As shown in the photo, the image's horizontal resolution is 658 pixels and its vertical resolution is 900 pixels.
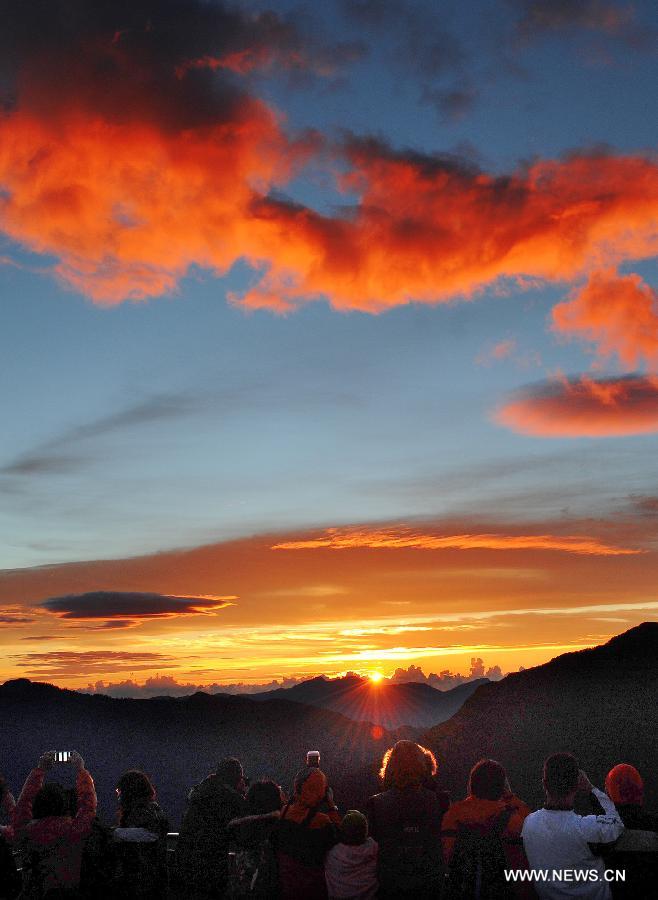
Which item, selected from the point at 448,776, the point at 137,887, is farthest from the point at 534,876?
the point at 448,776

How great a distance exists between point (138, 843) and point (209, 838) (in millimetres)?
589

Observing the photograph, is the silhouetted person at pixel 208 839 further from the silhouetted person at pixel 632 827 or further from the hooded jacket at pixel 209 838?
the silhouetted person at pixel 632 827

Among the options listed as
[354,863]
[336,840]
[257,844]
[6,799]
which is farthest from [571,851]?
[6,799]

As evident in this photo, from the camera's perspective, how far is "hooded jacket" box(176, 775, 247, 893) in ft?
22.0

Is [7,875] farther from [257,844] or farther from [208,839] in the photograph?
[257,844]

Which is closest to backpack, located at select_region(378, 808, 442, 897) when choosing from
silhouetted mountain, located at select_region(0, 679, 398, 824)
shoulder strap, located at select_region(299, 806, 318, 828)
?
shoulder strap, located at select_region(299, 806, 318, 828)

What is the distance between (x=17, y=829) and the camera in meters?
6.50

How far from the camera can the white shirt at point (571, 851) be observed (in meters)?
5.07

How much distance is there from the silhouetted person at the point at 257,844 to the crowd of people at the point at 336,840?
11 millimetres

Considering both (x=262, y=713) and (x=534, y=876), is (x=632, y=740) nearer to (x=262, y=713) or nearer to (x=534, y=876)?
(x=262, y=713)

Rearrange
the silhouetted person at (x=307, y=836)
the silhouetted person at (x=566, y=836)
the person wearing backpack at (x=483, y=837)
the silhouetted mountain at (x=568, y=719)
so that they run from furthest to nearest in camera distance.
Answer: the silhouetted mountain at (x=568, y=719) < the silhouetted person at (x=307, y=836) < the person wearing backpack at (x=483, y=837) < the silhouetted person at (x=566, y=836)

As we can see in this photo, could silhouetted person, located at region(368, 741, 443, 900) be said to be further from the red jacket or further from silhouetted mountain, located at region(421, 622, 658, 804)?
silhouetted mountain, located at region(421, 622, 658, 804)

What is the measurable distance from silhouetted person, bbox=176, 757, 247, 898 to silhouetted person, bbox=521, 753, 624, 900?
8.30ft

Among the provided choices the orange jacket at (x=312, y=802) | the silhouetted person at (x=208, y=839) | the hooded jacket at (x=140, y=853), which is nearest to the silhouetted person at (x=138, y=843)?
the hooded jacket at (x=140, y=853)
